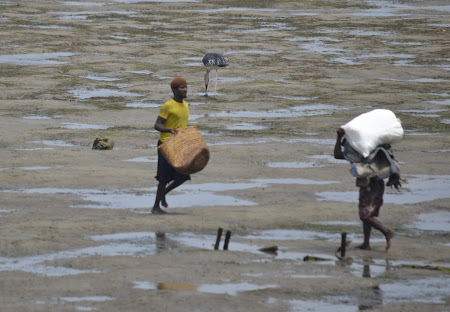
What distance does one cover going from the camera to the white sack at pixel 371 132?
11.0 m

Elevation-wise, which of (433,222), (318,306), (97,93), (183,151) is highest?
(183,151)

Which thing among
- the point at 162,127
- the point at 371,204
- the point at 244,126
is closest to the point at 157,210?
the point at 162,127

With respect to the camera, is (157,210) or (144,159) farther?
(144,159)

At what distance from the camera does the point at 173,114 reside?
12.7 meters

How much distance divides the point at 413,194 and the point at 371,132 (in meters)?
4.23

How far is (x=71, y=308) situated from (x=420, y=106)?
1802 centimetres

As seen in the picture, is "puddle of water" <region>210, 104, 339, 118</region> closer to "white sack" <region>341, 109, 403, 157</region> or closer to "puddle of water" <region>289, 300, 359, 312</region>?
"white sack" <region>341, 109, 403, 157</region>

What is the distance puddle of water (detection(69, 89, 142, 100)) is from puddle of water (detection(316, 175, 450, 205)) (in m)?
12.3

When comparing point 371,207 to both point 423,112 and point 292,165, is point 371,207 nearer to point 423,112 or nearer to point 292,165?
point 292,165

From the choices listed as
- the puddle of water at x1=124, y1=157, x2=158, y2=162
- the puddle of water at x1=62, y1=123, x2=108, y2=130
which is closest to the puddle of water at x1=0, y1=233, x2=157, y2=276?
the puddle of water at x1=124, y1=157, x2=158, y2=162

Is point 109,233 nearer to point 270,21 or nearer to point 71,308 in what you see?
point 71,308

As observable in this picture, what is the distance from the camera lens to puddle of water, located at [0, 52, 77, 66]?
3368 centimetres

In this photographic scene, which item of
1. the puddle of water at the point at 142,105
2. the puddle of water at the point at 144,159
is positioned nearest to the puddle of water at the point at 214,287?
the puddle of water at the point at 144,159

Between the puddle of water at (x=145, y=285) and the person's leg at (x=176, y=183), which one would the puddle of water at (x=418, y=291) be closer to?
the puddle of water at (x=145, y=285)
